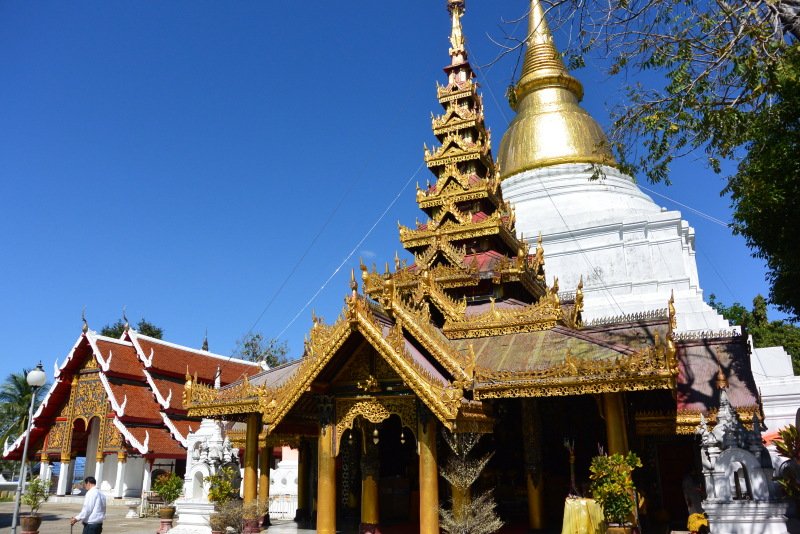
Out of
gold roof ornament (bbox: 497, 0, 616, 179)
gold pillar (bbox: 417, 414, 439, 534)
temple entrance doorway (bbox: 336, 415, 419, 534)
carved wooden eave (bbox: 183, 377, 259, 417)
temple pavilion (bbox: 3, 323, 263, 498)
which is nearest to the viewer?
gold pillar (bbox: 417, 414, 439, 534)

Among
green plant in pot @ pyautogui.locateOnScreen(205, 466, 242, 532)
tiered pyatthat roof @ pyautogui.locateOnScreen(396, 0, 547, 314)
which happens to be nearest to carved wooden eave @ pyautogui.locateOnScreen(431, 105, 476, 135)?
tiered pyatthat roof @ pyautogui.locateOnScreen(396, 0, 547, 314)

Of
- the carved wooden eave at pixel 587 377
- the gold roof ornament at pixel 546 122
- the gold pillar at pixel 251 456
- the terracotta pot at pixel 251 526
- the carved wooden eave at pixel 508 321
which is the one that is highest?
the gold roof ornament at pixel 546 122

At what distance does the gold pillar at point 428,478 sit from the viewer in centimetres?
991

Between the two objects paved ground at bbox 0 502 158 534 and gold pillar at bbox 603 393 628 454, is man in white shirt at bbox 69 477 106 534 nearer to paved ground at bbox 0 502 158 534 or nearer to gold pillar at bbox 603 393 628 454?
paved ground at bbox 0 502 158 534

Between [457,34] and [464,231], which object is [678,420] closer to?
[464,231]

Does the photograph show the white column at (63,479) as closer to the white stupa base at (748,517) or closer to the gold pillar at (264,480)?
the gold pillar at (264,480)

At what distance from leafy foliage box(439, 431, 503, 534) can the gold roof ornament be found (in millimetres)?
22974

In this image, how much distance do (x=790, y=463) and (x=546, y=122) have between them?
25143 mm

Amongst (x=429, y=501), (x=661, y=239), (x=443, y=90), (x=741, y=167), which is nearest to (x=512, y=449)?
(x=429, y=501)

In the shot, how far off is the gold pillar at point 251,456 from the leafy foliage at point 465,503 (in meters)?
4.13

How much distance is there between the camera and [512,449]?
44.9ft

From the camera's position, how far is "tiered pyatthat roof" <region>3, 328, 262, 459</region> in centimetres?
2603

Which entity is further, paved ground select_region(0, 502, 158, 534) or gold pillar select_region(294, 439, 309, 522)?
paved ground select_region(0, 502, 158, 534)

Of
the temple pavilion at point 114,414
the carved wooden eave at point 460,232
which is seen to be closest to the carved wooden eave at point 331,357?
the carved wooden eave at point 460,232
